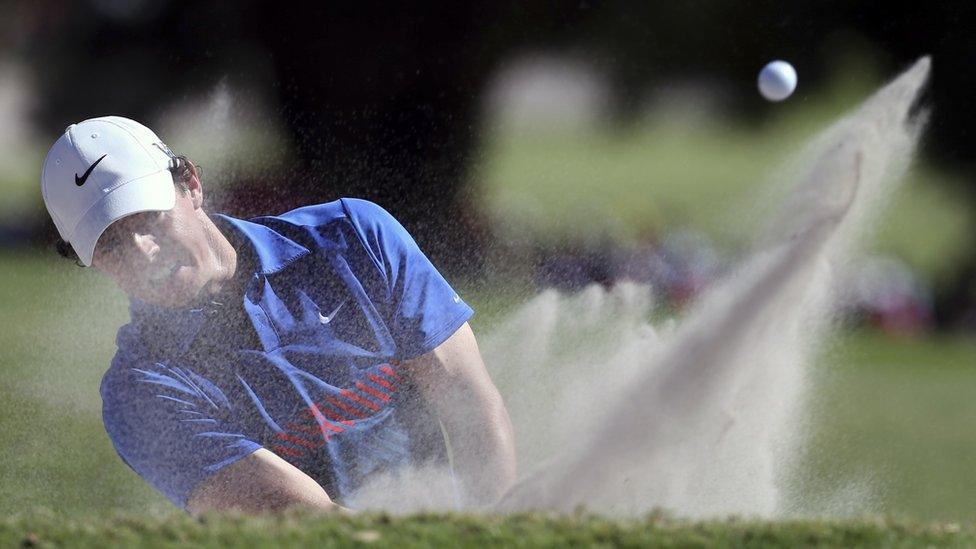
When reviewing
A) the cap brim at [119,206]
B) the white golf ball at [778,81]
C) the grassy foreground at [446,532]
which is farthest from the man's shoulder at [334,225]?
the white golf ball at [778,81]

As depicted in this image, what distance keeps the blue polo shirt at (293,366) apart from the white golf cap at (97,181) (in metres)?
0.28

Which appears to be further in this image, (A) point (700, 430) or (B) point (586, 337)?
(B) point (586, 337)

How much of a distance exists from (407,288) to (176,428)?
0.97 metres

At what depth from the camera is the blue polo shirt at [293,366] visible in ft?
12.8

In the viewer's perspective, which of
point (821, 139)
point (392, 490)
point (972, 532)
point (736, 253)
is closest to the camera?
point (972, 532)

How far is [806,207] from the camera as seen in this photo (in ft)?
13.7

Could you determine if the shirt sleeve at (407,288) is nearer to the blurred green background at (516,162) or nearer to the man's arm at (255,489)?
the blurred green background at (516,162)

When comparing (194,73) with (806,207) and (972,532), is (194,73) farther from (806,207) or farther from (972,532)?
(972,532)

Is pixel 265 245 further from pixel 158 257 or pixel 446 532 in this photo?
pixel 446 532

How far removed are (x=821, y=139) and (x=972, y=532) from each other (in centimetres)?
163

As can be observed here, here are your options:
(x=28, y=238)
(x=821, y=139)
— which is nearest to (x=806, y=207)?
(x=821, y=139)

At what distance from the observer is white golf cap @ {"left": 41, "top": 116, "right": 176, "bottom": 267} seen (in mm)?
3838

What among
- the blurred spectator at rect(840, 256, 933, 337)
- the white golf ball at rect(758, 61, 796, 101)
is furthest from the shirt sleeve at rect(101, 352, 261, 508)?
the blurred spectator at rect(840, 256, 933, 337)

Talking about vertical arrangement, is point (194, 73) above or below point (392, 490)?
above
